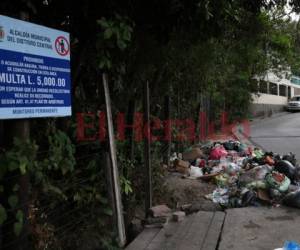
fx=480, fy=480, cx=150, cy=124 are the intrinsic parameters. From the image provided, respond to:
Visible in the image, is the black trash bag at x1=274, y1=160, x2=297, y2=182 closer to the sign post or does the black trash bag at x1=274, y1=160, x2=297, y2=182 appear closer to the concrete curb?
the sign post

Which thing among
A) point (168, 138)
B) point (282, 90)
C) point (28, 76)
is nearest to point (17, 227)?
point (28, 76)

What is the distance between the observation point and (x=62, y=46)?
3.74 meters

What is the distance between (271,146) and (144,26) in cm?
1101

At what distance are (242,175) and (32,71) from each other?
214 inches

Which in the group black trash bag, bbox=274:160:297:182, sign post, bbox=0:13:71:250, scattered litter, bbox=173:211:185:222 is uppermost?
sign post, bbox=0:13:71:250

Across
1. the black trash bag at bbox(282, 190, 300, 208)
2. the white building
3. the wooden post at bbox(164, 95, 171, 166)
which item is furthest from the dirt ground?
the white building

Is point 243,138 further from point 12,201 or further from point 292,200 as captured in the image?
point 12,201

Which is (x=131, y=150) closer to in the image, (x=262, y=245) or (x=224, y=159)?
(x=262, y=245)

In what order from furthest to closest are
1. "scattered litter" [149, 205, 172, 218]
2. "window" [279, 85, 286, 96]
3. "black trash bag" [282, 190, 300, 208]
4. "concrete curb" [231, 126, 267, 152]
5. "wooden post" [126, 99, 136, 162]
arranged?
Answer: "window" [279, 85, 286, 96]
"concrete curb" [231, 126, 267, 152]
"wooden post" [126, 99, 136, 162]
"black trash bag" [282, 190, 300, 208]
"scattered litter" [149, 205, 172, 218]

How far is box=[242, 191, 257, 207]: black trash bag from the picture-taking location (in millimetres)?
6457

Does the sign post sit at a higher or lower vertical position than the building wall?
higher

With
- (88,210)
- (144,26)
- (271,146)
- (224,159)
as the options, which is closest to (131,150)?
(88,210)

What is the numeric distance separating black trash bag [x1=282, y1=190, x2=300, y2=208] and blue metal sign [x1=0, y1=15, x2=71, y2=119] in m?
3.62

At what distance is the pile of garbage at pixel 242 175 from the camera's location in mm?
6571
